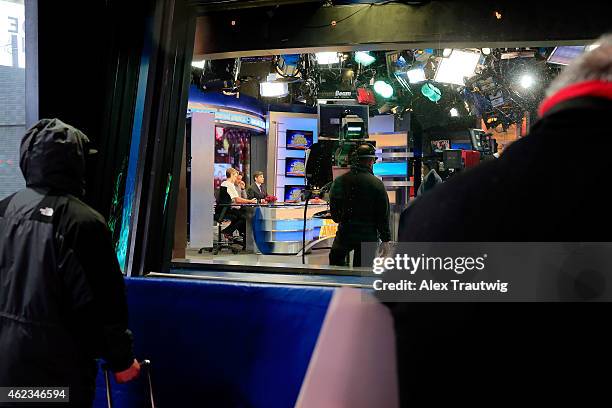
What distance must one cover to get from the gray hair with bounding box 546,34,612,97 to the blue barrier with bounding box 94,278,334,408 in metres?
2.31

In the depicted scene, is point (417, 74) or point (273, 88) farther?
point (273, 88)

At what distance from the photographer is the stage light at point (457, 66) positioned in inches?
269

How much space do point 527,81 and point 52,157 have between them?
334 inches

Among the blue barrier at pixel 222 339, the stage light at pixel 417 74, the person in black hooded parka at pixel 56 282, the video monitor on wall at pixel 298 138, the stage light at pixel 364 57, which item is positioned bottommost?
the blue barrier at pixel 222 339

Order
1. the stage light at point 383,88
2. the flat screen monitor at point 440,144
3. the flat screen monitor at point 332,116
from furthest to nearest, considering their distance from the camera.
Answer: the flat screen monitor at point 440,144 → the stage light at point 383,88 → the flat screen monitor at point 332,116

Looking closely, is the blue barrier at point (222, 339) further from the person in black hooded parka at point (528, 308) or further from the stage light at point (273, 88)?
the stage light at point (273, 88)

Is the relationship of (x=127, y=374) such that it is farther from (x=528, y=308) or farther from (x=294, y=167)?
(x=294, y=167)

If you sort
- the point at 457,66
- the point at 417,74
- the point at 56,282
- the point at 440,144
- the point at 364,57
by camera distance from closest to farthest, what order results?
the point at 56,282
the point at 457,66
the point at 364,57
the point at 417,74
the point at 440,144

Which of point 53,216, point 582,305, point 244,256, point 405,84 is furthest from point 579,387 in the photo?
point 405,84

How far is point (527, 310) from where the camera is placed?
2.11 feet

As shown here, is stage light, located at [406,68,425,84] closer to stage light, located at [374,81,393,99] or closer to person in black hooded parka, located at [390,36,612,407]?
stage light, located at [374,81,393,99]

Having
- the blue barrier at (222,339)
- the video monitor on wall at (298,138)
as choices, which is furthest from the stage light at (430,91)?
the blue barrier at (222,339)

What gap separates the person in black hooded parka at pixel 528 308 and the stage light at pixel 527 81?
29.4 ft

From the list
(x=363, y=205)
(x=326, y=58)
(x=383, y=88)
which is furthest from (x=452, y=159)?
(x=383, y=88)
